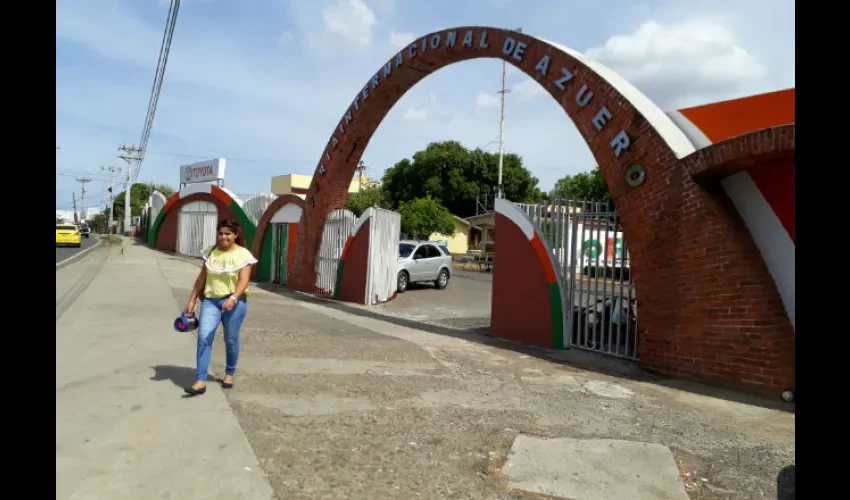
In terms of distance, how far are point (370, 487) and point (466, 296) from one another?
46.9 ft

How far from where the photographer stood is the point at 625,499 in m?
3.57

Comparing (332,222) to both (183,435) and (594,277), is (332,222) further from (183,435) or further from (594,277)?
(183,435)

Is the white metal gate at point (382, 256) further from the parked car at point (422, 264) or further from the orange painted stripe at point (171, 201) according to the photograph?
the orange painted stripe at point (171, 201)

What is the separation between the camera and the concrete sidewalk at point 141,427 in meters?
3.40

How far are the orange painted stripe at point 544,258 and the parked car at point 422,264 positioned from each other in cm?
881

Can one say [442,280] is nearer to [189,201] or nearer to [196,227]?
[196,227]

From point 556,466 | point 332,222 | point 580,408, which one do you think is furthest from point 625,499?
point 332,222

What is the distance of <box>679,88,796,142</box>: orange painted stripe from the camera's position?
21.0 feet

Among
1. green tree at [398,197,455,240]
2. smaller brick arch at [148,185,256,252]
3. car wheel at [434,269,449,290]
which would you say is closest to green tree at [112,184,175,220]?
smaller brick arch at [148,185,256,252]

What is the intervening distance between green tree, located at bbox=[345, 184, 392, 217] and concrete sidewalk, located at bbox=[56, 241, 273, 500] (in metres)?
37.7

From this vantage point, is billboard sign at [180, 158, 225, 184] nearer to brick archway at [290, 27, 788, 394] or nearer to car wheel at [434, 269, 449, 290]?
car wheel at [434, 269, 449, 290]

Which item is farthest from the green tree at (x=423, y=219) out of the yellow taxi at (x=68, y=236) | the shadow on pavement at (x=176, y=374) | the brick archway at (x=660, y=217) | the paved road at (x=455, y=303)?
the shadow on pavement at (x=176, y=374)

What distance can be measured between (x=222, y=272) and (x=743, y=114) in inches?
243

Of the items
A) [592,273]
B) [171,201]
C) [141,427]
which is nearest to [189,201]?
[171,201]
